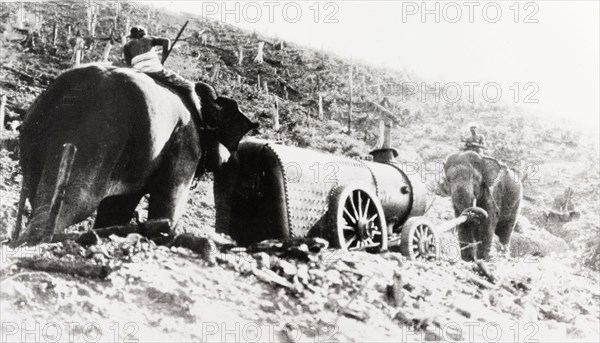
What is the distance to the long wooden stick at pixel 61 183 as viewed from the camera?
4.70 metres

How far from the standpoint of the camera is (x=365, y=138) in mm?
19703

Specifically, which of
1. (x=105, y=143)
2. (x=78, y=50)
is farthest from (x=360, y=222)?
(x=78, y=50)

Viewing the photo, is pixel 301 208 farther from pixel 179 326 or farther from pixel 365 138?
pixel 365 138

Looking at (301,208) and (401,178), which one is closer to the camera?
(301,208)

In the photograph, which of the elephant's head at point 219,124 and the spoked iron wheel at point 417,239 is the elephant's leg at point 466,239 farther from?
the elephant's head at point 219,124

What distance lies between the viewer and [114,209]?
21.3 ft

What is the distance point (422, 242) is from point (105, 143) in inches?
168

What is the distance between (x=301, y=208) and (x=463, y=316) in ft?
6.44

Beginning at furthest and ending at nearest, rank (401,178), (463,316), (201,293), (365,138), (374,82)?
(374,82)
(365,138)
(401,178)
(463,316)
(201,293)

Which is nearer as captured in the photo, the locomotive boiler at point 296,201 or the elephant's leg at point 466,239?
the locomotive boiler at point 296,201

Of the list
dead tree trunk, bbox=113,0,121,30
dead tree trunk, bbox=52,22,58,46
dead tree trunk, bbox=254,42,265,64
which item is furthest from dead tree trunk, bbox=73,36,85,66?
dead tree trunk, bbox=254,42,265,64

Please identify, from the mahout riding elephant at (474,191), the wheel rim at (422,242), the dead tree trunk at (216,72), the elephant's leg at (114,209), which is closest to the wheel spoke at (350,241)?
the wheel rim at (422,242)

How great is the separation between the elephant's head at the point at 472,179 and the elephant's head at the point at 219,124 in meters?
4.29

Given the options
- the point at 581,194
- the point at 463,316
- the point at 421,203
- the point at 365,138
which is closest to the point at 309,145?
the point at 365,138
